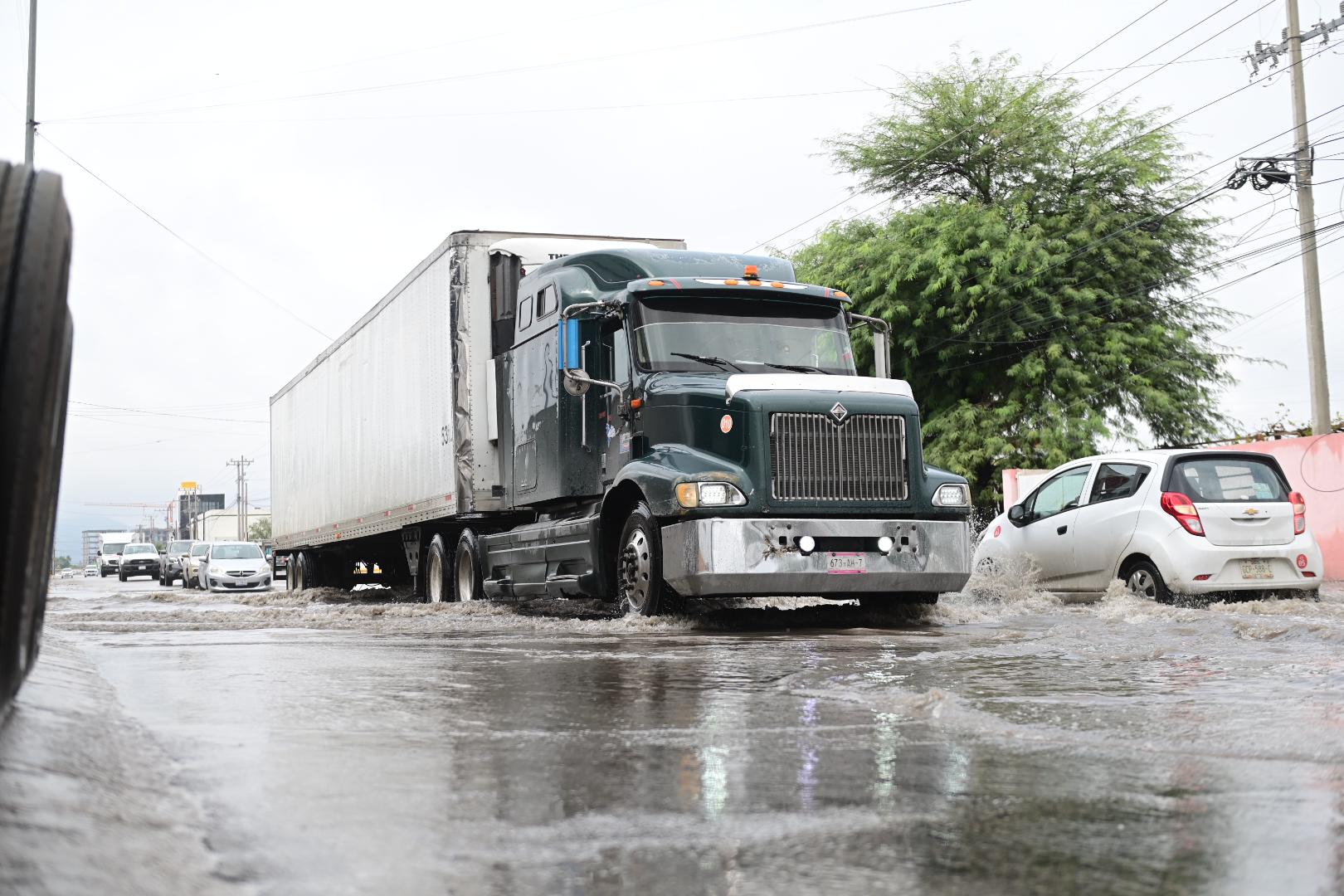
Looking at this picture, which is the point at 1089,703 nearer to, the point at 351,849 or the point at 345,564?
the point at 351,849

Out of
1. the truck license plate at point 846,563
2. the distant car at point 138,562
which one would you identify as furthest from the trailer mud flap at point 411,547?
the distant car at point 138,562

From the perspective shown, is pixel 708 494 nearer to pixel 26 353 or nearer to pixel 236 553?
pixel 26 353

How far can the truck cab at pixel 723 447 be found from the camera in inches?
448

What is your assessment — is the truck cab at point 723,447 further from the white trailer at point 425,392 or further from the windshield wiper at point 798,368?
the white trailer at point 425,392

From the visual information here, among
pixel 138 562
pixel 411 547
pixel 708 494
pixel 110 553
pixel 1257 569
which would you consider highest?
pixel 110 553

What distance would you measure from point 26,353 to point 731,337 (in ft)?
31.3

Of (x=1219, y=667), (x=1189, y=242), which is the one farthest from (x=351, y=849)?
(x=1189, y=242)

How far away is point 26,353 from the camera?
3.11 metres

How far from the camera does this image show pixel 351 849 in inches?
122

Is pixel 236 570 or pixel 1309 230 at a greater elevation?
pixel 1309 230

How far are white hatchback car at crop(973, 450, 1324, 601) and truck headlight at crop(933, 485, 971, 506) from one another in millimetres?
1868

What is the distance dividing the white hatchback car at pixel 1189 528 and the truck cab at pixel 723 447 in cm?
184

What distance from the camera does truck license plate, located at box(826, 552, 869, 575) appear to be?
37.8 ft

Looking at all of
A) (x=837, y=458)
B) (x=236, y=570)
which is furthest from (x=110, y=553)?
(x=837, y=458)
